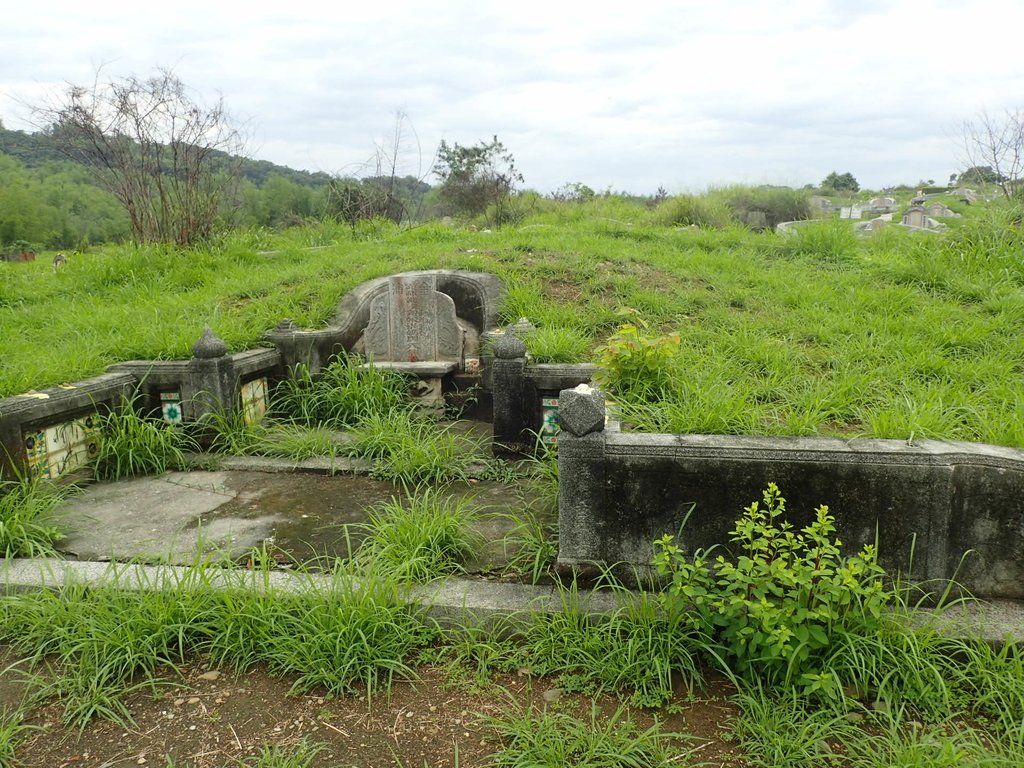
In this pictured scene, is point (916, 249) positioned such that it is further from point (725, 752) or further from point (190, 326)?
point (190, 326)

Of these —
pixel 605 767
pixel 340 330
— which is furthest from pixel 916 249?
pixel 605 767

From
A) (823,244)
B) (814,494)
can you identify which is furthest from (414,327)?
(823,244)

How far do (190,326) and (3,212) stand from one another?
29.3 metres

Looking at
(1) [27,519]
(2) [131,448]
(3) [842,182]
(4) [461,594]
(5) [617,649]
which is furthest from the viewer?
(3) [842,182]

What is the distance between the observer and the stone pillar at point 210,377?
4766 mm

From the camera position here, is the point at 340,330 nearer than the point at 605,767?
No

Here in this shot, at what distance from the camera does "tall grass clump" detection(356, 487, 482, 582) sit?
2986mm

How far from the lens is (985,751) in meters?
1.98

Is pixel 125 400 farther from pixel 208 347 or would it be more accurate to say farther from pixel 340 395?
pixel 340 395

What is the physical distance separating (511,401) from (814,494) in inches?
91.2

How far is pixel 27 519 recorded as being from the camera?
11.2 ft

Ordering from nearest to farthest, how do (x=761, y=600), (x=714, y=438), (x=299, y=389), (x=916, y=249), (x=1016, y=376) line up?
(x=761, y=600)
(x=714, y=438)
(x=1016, y=376)
(x=299, y=389)
(x=916, y=249)

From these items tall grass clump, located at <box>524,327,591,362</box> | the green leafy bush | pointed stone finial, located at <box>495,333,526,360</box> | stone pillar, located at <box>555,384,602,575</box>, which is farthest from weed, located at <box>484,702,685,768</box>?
tall grass clump, located at <box>524,327,591,362</box>

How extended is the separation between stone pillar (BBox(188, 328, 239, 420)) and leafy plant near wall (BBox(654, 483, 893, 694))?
11.4 feet
